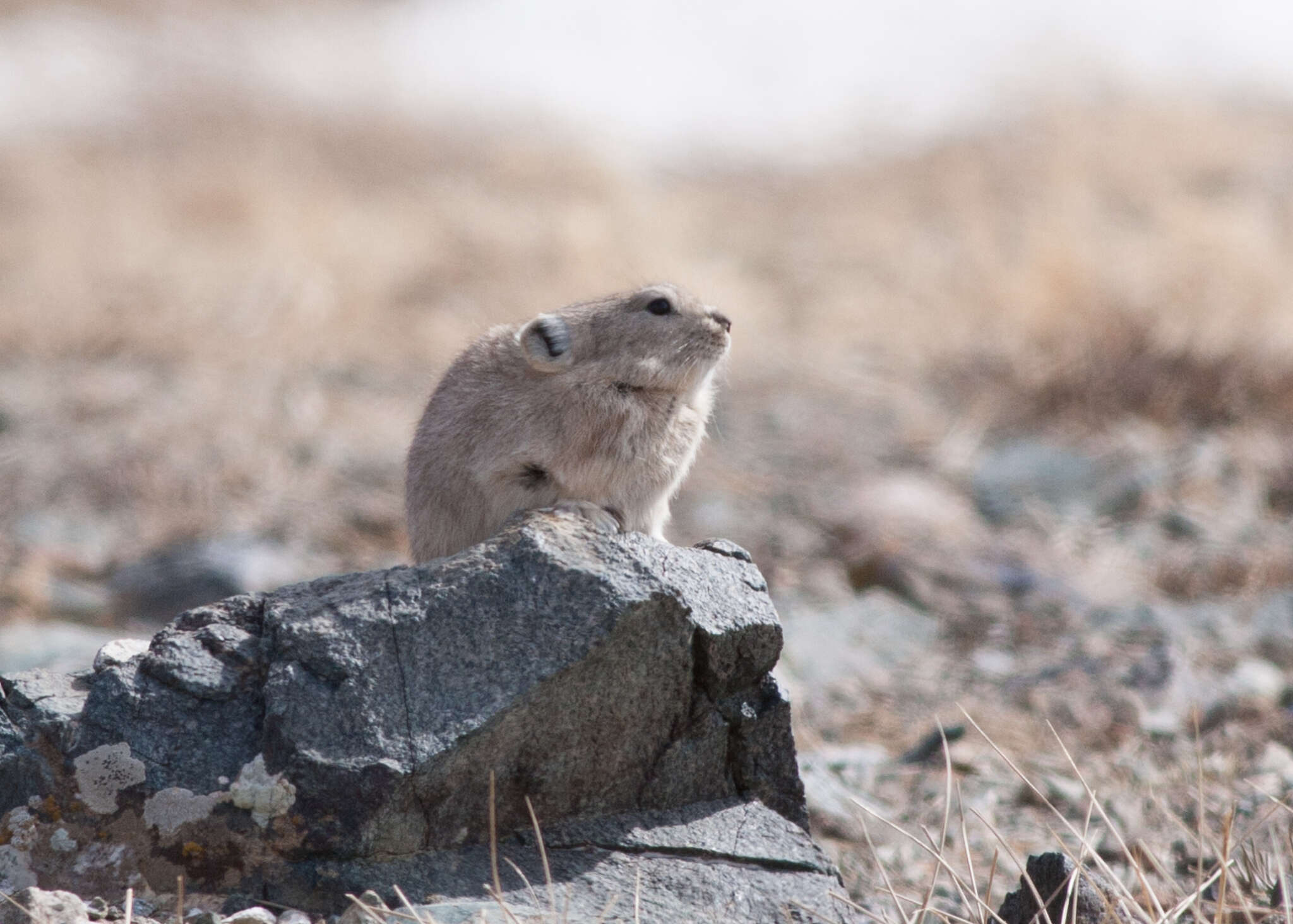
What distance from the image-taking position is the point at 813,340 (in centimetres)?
1484

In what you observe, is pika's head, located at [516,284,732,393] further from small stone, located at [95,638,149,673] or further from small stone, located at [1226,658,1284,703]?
small stone, located at [1226,658,1284,703]

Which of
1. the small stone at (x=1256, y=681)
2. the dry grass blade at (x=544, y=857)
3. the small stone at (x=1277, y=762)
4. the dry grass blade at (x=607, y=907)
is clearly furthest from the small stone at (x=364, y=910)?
the small stone at (x=1256, y=681)

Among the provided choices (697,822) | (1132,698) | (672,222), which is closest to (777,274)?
(672,222)

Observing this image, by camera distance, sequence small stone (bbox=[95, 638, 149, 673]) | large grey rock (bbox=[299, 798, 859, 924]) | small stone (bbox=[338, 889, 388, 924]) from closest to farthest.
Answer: small stone (bbox=[338, 889, 388, 924]), large grey rock (bbox=[299, 798, 859, 924]), small stone (bbox=[95, 638, 149, 673])

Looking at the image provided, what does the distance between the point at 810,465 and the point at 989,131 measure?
12429mm

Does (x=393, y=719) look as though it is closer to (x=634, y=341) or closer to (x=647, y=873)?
(x=647, y=873)

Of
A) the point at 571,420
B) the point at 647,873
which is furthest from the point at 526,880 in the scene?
the point at 571,420

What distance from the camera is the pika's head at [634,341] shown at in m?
4.56

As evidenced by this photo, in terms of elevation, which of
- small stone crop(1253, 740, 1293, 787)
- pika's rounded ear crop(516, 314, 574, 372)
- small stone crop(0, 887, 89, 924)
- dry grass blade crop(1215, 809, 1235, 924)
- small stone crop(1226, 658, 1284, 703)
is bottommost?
small stone crop(1226, 658, 1284, 703)

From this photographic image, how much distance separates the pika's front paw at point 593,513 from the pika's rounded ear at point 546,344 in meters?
0.50

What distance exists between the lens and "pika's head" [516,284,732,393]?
456 cm

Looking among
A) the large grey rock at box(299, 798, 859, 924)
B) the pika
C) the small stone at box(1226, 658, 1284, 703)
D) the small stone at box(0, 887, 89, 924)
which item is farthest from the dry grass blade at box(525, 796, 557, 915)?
the small stone at box(1226, 658, 1284, 703)

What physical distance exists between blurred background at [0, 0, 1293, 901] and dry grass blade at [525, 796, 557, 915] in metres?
1.72

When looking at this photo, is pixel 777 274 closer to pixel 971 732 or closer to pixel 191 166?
pixel 191 166
